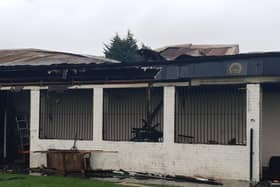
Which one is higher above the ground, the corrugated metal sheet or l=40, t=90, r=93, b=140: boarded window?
the corrugated metal sheet

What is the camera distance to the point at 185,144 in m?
16.7

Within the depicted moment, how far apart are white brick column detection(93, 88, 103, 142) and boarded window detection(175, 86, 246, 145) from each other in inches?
95.1

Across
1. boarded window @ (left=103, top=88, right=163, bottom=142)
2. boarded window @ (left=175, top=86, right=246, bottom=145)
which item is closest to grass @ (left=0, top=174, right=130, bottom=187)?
boarded window @ (left=103, top=88, right=163, bottom=142)

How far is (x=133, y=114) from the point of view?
60.0ft

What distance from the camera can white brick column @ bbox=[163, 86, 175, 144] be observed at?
55.5ft

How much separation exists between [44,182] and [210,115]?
5.25 m

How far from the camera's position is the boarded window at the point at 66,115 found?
19047mm

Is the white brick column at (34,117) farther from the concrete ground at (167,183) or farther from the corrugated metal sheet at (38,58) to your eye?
the concrete ground at (167,183)

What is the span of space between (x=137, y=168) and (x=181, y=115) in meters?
2.05

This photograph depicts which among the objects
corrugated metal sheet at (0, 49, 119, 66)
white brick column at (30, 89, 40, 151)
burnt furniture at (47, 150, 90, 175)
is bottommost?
burnt furniture at (47, 150, 90, 175)

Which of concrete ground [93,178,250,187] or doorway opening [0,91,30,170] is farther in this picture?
doorway opening [0,91,30,170]

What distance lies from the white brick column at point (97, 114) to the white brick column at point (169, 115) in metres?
2.13

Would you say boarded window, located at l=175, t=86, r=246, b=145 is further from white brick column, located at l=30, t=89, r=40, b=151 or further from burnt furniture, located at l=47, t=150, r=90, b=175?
white brick column, located at l=30, t=89, r=40, b=151

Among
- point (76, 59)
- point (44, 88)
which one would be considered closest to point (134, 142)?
point (44, 88)
